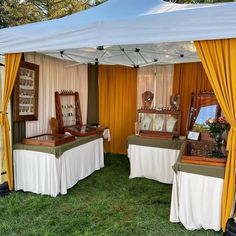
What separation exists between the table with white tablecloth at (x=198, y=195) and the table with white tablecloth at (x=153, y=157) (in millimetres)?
1213

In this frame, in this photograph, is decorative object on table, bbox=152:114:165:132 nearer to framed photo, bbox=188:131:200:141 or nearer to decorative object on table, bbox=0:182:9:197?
framed photo, bbox=188:131:200:141

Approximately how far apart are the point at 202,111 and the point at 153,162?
1.08 m

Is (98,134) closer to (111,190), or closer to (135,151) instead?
(135,151)

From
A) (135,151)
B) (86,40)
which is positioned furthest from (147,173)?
(86,40)

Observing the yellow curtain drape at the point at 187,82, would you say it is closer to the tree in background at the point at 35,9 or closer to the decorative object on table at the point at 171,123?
the decorative object on table at the point at 171,123

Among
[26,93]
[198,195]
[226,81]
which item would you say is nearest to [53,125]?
[26,93]

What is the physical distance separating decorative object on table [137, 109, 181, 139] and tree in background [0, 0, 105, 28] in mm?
4667

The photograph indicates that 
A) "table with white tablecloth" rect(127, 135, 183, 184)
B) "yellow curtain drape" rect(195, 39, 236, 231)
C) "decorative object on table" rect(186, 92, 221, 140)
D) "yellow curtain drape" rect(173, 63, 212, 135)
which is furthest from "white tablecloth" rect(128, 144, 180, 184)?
"yellow curtain drape" rect(195, 39, 236, 231)

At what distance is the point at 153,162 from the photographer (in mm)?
3773

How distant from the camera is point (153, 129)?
3887 mm

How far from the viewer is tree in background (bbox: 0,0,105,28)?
693 cm

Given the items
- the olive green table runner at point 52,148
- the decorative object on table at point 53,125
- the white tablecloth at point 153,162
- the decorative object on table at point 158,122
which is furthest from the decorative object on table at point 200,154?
the decorative object on table at point 53,125

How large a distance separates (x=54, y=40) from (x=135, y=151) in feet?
6.92

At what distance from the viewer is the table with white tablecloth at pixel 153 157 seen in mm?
3621
